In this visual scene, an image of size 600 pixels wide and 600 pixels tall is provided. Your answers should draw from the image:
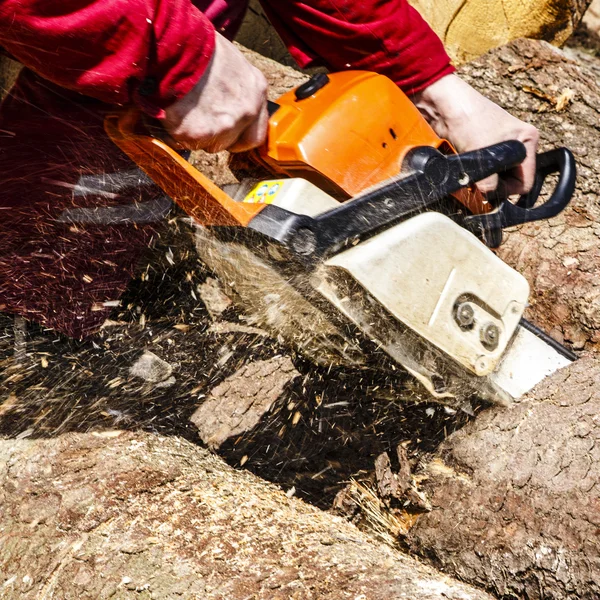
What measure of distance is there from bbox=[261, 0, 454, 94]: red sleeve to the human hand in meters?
0.07

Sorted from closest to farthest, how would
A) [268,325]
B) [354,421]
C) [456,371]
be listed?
[456,371], [268,325], [354,421]

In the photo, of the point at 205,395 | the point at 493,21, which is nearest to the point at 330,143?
the point at 205,395

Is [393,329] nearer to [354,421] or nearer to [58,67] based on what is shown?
[354,421]

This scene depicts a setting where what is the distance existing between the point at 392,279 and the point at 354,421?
80cm

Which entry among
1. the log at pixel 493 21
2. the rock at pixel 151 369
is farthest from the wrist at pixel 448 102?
the rock at pixel 151 369

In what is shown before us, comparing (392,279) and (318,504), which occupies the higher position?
(392,279)

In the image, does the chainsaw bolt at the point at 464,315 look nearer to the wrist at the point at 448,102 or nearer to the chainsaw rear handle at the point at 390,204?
the chainsaw rear handle at the point at 390,204

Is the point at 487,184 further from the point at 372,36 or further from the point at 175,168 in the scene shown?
the point at 175,168

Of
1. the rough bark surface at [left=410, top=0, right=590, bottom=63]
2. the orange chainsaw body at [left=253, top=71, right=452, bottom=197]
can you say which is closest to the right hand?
the orange chainsaw body at [left=253, top=71, right=452, bottom=197]

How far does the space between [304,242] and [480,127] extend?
2.52 feet

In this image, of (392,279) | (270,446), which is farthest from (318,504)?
(392,279)

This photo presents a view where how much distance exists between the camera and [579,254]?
2.35 m

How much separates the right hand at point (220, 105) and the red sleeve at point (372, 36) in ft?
1.52

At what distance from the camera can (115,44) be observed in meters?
1.37
